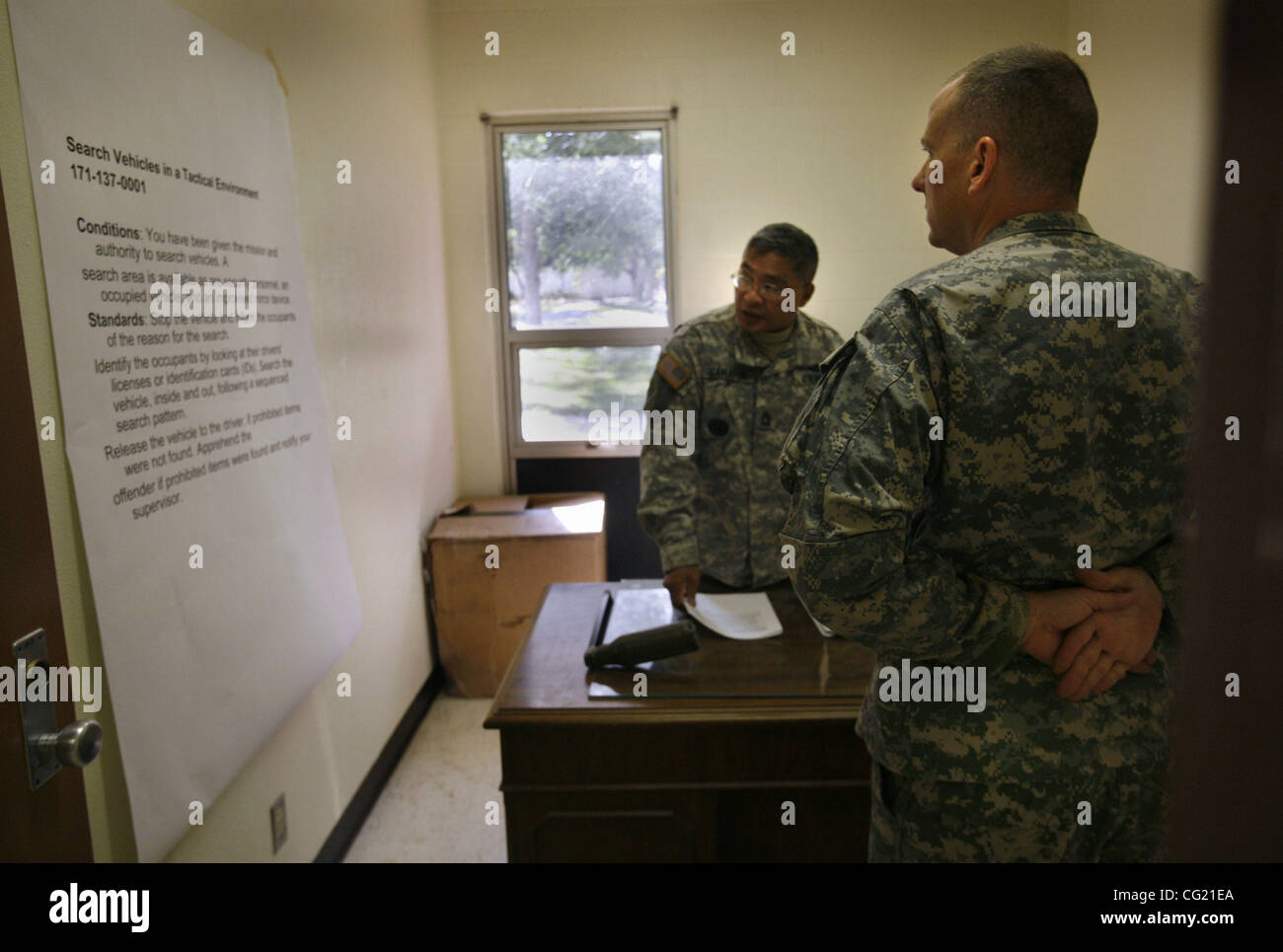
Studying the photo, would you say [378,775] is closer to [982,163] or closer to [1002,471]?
[1002,471]

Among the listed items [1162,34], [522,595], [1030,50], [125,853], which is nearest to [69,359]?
[125,853]

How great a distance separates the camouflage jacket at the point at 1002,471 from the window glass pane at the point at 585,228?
2.87m

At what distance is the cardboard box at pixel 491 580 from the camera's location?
3094 millimetres

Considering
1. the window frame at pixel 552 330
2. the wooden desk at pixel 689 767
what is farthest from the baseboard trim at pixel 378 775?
the window frame at pixel 552 330

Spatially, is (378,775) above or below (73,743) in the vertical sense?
below

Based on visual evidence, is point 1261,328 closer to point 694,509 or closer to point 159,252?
point 159,252

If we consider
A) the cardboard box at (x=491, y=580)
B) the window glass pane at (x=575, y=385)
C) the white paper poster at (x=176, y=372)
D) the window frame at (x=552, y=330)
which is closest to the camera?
the white paper poster at (x=176, y=372)

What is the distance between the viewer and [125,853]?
50.3 inches

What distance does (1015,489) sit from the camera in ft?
2.92

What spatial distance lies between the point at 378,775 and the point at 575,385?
76.5 inches

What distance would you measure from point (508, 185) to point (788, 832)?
3.08 m

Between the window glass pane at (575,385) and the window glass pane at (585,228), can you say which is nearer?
the window glass pane at (585,228)

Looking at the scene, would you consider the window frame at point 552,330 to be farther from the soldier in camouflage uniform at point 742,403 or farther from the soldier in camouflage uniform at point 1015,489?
the soldier in camouflage uniform at point 1015,489

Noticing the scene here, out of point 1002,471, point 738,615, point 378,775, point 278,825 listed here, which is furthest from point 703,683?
point 378,775
